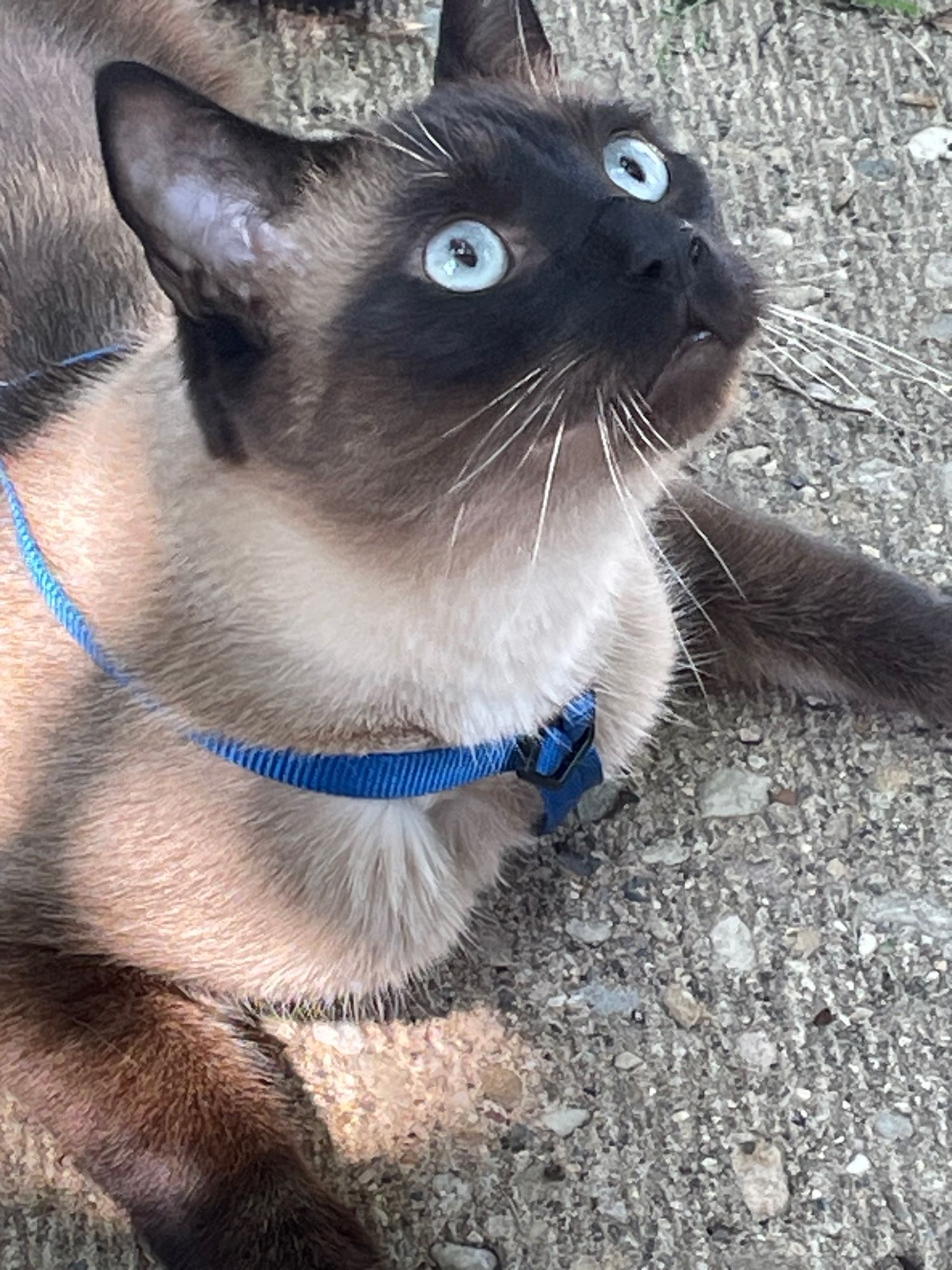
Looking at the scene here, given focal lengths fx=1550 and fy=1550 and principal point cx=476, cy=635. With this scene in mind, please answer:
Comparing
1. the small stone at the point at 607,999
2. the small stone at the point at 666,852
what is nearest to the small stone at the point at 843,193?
the small stone at the point at 666,852

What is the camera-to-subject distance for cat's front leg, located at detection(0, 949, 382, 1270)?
168 cm

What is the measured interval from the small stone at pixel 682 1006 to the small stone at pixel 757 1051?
0.19 ft

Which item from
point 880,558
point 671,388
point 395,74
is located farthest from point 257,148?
point 395,74

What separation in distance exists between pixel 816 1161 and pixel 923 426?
114cm

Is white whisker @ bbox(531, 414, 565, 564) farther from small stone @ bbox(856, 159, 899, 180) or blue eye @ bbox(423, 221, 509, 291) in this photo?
small stone @ bbox(856, 159, 899, 180)

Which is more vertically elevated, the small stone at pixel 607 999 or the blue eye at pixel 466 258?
the blue eye at pixel 466 258

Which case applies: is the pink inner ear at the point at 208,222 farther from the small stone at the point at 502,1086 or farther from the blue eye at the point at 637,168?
the small stone at the point at 502,1086

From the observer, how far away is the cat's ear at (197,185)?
125cm

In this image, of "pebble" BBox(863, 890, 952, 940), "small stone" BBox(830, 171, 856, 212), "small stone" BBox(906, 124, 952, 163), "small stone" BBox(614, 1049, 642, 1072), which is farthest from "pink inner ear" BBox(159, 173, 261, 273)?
"small stone" BBox(906, 124, 952, 163)

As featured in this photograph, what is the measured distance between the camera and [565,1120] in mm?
1864

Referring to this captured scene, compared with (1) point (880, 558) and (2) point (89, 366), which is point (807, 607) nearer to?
(1) point (880, 558)

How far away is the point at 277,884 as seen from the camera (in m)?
1.66

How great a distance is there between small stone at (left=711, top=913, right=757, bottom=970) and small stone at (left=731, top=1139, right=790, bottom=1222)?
0.73 ft

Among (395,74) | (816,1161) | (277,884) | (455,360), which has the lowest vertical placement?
(816,1161)
